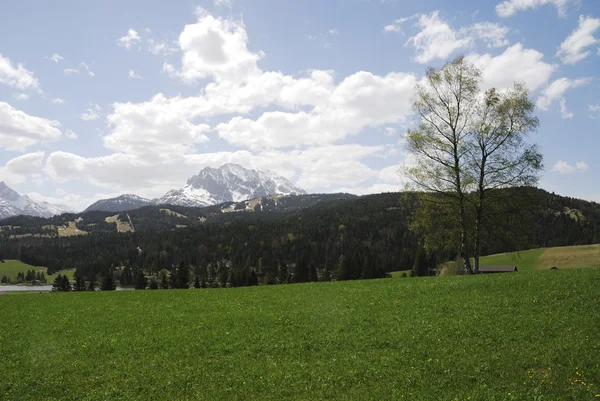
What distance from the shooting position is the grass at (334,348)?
13.8 m

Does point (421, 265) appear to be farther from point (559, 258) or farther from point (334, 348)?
point (334, 348)

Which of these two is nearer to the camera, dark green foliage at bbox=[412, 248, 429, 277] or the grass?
the grass

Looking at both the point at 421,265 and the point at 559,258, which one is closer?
the point at 559,258

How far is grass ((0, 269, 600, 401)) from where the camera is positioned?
13.8 metres

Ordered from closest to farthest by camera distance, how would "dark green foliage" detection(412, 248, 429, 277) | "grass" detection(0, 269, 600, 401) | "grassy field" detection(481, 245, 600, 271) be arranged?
"grass" detection(0, 269, 600, 401), "grassy field" detection(481, 245, 600, 271), "dark green foliage" detection(412, 248, 429, 277)

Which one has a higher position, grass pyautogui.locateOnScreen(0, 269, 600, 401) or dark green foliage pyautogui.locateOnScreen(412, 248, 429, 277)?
grass pyautogui.locateOnScreen(0, 269, 600, 401)

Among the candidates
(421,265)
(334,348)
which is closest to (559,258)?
(421,265)

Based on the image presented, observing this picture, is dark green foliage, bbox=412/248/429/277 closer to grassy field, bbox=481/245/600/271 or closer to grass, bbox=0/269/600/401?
grassy field, bbox=481/245/600/271

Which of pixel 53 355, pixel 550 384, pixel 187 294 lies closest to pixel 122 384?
pixel 53 355

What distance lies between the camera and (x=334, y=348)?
17.5 metres

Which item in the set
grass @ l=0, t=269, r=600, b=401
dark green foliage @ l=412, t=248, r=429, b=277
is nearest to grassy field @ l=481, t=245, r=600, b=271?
dark green foliage @ l=412, t=248, r=429, b=277

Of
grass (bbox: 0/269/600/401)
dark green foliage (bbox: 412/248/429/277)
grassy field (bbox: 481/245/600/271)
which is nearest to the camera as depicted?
grass (bbox: 0/269/600/401)

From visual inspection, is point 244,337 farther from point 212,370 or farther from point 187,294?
point 187,294

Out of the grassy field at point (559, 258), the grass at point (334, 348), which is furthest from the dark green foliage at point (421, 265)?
the grass at point (334, 348)
